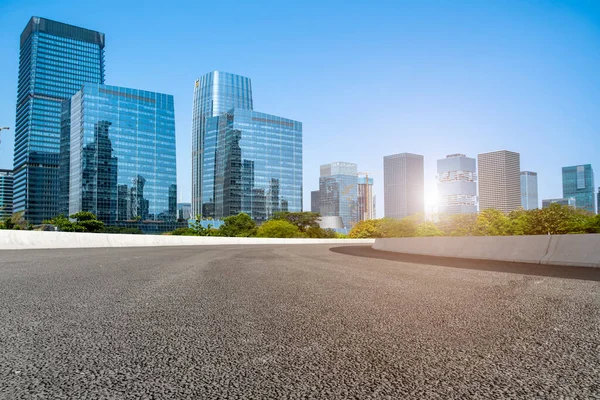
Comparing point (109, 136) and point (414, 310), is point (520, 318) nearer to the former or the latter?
point (414, 310)

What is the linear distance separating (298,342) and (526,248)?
12464 mm

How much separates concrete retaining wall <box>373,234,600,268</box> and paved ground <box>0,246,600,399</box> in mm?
5162

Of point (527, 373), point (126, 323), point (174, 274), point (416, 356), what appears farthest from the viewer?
point (174, 274)

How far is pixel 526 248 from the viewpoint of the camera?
14188mm

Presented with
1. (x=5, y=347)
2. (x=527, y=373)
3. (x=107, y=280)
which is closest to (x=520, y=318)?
(x=527, y=373)

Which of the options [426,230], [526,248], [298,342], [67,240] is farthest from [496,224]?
[298,342]

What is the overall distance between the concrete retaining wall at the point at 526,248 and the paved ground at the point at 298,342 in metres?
5.16

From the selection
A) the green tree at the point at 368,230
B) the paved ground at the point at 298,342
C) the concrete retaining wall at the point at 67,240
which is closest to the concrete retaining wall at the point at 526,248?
the paved ground at the point at 298,342

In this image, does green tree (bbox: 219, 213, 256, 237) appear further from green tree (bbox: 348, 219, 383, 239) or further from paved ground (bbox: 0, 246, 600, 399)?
paved ground (bbox: 0, 246, 600, 399)

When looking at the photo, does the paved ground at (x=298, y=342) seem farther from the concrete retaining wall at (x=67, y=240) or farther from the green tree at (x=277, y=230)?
the green tree at (x=277, y=230)

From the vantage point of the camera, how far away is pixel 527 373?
10.2 ft

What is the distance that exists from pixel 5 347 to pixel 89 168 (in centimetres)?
20406

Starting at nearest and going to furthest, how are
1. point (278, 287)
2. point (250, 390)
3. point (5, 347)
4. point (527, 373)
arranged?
point (250, 390) < point (527, 373) < point (5, 347) < point (278, 287)

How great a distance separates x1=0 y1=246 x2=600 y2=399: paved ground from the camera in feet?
9.25
